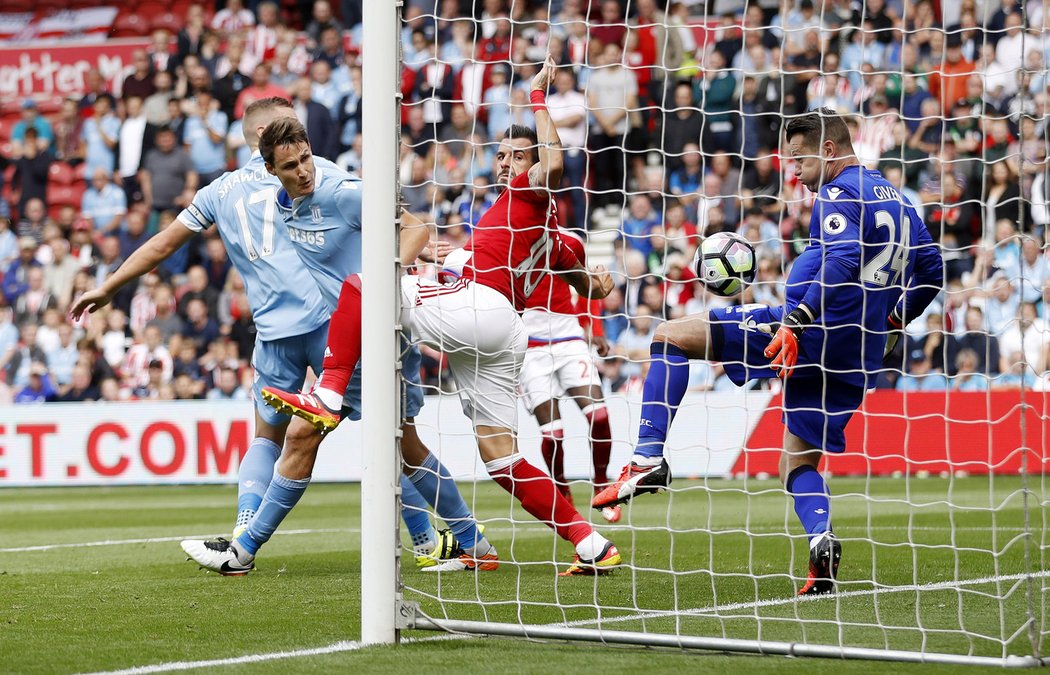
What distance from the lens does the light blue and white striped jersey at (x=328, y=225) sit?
648cm

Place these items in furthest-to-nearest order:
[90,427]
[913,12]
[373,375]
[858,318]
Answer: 1. [913,12]
2. [90,427]
3. [858,318]
4. [373,375]

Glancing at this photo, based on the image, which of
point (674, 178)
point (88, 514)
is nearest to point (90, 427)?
point (88, 514)

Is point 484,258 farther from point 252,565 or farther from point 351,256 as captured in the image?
point 252,565

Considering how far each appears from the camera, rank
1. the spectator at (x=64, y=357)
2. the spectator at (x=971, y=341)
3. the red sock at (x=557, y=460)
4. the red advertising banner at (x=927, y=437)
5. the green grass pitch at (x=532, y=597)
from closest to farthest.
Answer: the green grass pitch at (x=532, y=597) → the red sock at (x=557, y=460) → the red advertising banner at (x=927, y=437) → the spectator at (x=971, y=341) → the spectator at (x=64, y=357)

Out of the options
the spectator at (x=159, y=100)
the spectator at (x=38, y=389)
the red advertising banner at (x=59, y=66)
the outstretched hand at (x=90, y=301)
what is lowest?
the spectator at (x=38, y=389)

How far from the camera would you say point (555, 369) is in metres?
9.30

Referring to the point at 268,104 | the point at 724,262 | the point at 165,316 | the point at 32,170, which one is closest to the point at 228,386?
the point at 165,316

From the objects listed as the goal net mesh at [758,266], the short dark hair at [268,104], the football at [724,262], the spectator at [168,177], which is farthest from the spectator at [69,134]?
the football at [724,262]

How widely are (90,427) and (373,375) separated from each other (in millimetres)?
10825

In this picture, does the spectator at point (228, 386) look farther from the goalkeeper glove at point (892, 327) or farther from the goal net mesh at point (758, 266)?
the goalkeeper glove at point (892, 327)

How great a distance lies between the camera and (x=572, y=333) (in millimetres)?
9469

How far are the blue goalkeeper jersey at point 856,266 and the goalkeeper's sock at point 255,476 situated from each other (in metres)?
2.82

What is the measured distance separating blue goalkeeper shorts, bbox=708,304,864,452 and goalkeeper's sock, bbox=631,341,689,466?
0.61 feet

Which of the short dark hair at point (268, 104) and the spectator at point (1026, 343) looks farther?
the spectator at point (1026, 343)
